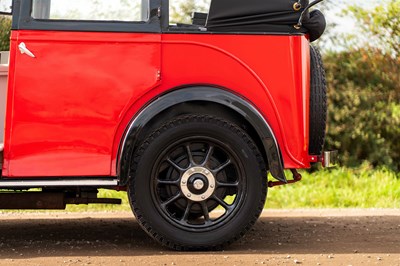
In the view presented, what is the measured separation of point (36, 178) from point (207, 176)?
1140 millimetres

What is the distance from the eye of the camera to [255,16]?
6.13 m

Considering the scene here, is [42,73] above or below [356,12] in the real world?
below

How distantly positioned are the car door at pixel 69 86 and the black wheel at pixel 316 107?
3.65ft

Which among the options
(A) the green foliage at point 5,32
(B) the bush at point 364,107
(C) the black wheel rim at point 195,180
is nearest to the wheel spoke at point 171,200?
(C) the black wheel rim at point 195,180

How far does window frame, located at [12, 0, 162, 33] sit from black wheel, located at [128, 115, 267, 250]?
668mm

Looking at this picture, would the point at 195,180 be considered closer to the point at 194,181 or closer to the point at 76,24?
the point at 194,181

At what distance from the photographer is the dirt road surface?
5773 mm

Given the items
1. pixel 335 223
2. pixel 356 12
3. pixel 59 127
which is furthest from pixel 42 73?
pixel 356 12

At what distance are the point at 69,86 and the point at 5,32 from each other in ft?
3.16

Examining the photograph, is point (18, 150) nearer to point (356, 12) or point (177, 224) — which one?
point (177, 224)

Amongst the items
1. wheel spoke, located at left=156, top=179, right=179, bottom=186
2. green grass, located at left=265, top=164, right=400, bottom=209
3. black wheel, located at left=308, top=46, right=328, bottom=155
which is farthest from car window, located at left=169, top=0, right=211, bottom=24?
green grass, located at left=265, top=164, right=400, bottom=209

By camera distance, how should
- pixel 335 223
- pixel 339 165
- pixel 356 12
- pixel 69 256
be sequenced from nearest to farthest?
pixel 69 256
pixel 335 223
pixel 339 165
pixel 356 12

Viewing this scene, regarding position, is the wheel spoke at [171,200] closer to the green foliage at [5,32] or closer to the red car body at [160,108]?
the red car body at [160,108]

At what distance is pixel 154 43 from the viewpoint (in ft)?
19.7
